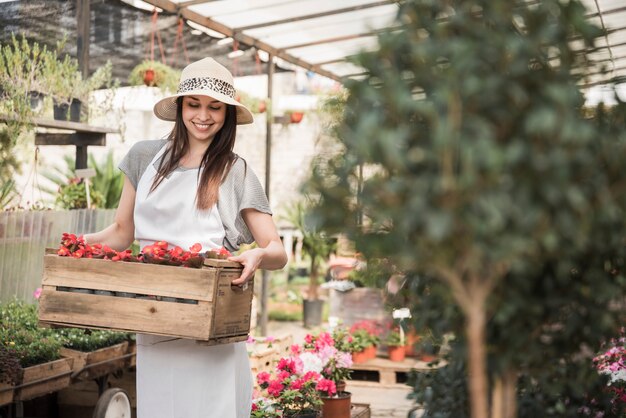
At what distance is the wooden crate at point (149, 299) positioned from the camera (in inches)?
84.1

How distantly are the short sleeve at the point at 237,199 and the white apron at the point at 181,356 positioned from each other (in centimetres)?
3

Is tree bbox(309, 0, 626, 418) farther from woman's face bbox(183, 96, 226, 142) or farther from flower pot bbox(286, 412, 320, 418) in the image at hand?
flower pot bbox(286, 412, 320, 418)

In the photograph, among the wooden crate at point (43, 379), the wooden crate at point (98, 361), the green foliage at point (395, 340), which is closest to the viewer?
the wooden crate at point (43, 379)

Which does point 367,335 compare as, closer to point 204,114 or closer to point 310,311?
point 310,311

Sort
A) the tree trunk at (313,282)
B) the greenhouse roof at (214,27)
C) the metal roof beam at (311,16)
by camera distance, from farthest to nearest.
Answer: the tree trunk at (313,282) → the metal roof beam at (311,16) → the greenhouse roof at (214,27)

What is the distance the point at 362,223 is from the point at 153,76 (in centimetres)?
400

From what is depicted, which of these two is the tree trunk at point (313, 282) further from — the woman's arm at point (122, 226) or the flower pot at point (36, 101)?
the woman's arm at point (122, 226)

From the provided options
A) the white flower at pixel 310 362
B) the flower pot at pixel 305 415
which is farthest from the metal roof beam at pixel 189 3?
the flower pot at pixel 305 415

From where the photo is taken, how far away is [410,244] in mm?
1274

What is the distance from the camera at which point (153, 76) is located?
5184 millimetres

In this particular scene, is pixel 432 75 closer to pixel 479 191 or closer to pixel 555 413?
pixel 479 191

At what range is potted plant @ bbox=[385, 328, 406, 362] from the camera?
6035 millimetres

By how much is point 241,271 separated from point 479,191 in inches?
46.7

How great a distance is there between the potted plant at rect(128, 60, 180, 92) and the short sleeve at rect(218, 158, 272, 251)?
9.46 feet
